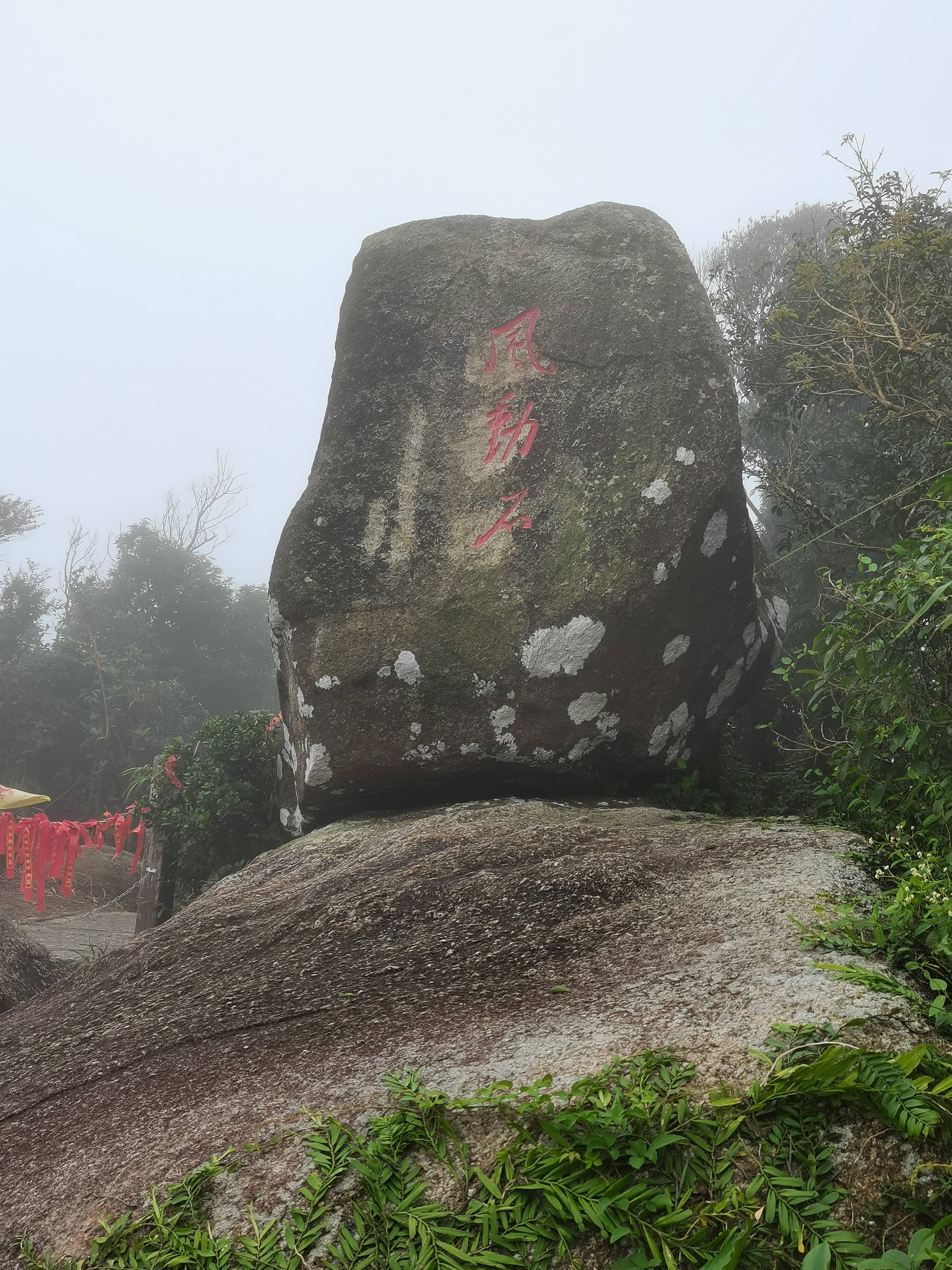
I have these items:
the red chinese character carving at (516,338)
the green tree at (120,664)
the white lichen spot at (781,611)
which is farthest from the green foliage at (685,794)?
the green tree at (120,664)

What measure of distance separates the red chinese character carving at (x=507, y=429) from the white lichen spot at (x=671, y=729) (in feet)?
6.35

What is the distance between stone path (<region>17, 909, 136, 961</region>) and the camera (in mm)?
7570

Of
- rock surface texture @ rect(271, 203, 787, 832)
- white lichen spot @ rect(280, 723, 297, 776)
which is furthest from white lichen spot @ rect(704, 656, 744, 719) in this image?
white lichen spot @ rect(280, 723, 297, 776)

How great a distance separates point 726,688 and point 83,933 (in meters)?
8.08

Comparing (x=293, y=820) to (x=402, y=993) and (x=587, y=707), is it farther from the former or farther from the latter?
(x=402, y=993)

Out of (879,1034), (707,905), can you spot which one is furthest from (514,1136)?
(707,905)

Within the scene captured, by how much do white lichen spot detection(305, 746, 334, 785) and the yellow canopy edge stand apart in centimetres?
369

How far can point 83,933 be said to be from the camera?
10.1 m

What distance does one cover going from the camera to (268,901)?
3.98 metres

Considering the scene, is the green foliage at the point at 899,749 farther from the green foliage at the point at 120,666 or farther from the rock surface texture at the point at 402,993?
the green foliage at the point at 120,666

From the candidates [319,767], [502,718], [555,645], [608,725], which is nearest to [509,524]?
[555,645]

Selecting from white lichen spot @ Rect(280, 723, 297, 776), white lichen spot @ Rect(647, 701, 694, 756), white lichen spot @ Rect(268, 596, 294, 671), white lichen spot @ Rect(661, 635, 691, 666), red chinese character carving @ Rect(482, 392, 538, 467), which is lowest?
white lichen spot @ Rect(647, 701, 694, 756)

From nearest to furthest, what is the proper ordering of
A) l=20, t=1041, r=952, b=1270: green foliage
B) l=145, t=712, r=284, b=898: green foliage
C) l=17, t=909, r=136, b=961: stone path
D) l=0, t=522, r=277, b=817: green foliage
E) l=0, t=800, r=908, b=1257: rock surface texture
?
l=20, t=1041, r=952, b=1270: green foliage
l=0, t=800, r=908, b=1257: rock surface texture
l=145, t=712, r=284, b=898: green foliage
l=17, t=909, r=136, b=961: stone path
l=0, t=522, r=277, b=817: green foliage

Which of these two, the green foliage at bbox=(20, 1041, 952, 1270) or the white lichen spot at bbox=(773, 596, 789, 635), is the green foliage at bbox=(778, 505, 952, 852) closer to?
the green foliage at bbox=(20, 1041, 952, 1270)
